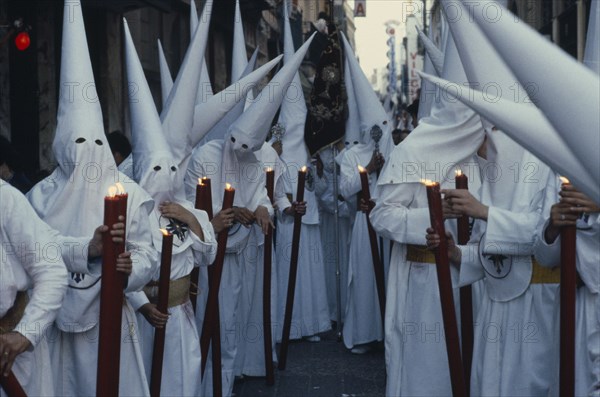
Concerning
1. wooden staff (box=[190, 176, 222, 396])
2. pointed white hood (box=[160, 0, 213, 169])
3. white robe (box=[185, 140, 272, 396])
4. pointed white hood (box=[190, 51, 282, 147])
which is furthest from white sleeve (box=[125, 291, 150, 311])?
white robe (box=[185, 140, 272, 396])

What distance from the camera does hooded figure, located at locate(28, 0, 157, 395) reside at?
4277 millimetres

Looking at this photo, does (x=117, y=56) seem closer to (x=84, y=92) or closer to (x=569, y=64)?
(x=84, y=92)

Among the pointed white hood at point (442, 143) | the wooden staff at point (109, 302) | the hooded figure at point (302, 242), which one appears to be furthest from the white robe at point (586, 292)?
the hooded figure at point (302, 242)

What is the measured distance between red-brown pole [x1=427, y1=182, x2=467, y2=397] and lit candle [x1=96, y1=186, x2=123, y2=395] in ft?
4.01

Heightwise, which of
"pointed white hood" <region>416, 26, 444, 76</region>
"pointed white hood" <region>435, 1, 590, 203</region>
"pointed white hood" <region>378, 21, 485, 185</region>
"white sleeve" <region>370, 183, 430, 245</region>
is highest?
"pointed white hood" <region>435, 1, 590, 203</region>

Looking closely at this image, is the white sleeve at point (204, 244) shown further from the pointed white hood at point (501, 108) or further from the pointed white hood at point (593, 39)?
the pointed white hood at point (593, 39)

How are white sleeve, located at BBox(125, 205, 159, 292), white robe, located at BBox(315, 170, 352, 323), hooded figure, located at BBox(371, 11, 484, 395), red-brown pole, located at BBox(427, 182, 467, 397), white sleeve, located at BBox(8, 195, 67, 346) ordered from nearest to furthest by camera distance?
white sleeve, located at BBox(8, 195, 67, 346) < red-brown pole, located at BBox(427, 182, 467, 397) < white sleeve, located at BBox(125, 205, 159, 292) < hooded figure, located at BBox(371, 11, 484, 395) < white robe, located at BBox(315, 170, 352, 323)

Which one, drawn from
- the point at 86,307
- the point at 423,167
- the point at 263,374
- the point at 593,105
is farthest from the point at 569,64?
the point at 263,374

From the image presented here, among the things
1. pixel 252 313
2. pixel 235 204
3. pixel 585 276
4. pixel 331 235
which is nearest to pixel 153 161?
pixel 235 204

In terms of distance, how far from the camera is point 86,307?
426 cm

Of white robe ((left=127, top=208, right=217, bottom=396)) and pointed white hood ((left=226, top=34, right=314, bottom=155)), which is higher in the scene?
pointed white hood ((left=226, top=34, right=314, bottom=155))

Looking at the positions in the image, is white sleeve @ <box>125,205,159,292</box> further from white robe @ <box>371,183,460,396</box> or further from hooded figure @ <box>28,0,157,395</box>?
white robe @ <box>371,183,460,396</box>

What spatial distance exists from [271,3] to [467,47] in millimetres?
21467

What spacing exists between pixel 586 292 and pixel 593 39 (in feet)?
3.20
